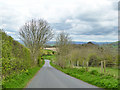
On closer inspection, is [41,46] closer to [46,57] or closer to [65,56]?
[65,56]

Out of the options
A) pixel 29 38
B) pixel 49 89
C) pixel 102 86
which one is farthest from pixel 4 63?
pixel 29 38

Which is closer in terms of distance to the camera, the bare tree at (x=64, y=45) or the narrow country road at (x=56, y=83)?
the narrow country road at (x=56, y=83)

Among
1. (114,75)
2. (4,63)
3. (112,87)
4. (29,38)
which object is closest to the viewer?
(4,63)

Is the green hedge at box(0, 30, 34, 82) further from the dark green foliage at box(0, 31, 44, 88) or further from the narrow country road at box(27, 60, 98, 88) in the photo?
the narrow country road at box(27, 60, 98, 88)

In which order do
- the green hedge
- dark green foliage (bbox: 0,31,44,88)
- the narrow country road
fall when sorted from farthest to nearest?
the narrow country road < the green hedge < dark green foliage (bbox: 0,31,44,88)

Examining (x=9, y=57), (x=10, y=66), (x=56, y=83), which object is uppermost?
(x=9, y=57)

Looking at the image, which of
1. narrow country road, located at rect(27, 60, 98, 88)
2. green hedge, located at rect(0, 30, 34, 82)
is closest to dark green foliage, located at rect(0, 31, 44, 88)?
green hedge, located at rect(0, 30, 34, 82)

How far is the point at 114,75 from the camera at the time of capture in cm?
1292

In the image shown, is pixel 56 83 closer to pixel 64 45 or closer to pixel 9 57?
pixel 9 57

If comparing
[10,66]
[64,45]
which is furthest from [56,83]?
[64,45]

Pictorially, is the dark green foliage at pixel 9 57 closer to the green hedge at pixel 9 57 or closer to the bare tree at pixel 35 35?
the green hedge at pixel 9 57

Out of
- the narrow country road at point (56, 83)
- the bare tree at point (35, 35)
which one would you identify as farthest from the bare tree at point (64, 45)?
the narrow country road at point (56, 83)

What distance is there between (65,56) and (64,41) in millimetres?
3705

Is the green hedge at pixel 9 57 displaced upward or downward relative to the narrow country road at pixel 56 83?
upward
